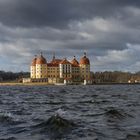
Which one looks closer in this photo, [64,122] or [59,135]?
[59,135]

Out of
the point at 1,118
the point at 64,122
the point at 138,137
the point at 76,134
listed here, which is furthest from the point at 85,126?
the point at 1,118

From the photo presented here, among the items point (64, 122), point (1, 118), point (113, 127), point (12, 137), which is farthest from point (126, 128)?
point (1, 118)

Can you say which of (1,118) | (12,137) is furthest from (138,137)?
(1,118)

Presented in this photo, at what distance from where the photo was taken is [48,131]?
20.0 metres

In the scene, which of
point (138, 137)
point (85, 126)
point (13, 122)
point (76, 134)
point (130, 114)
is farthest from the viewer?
point (130, 114)

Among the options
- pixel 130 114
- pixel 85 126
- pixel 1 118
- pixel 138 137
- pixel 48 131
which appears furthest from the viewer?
pixel 130 114

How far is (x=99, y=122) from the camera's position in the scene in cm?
2361

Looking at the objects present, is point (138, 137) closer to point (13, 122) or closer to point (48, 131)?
point (48, 131)

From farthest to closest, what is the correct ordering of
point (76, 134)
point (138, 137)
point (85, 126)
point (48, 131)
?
point (85, 126)
point (48, 131)
point (76, 134)
point (138, 137)

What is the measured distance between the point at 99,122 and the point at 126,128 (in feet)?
10.7

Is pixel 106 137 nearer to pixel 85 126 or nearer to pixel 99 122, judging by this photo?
pixel 85 126

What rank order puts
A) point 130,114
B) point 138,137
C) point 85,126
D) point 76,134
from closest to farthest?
point 138,137, point 76,134, point 85,126, point 130,114

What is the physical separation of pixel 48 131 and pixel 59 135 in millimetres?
1446

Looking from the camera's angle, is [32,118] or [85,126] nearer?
[85,126]
